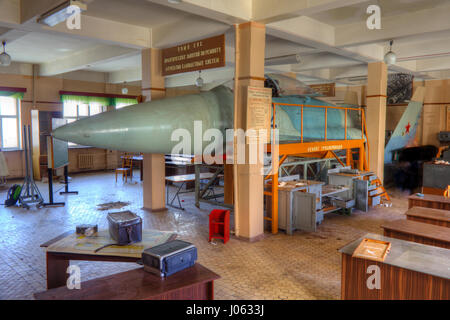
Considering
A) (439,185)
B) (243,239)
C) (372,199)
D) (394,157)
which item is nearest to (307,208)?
(243,239)

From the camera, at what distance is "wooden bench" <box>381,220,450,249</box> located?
13.1 feet

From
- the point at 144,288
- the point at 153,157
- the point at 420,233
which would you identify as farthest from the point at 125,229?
the point at 153,157

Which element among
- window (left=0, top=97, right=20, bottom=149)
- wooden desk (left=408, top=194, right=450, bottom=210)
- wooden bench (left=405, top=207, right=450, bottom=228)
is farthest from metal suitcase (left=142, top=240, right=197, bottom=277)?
window (left=0, top=97, right=20, bottom=149)

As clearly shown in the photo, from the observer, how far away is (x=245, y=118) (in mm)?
6117

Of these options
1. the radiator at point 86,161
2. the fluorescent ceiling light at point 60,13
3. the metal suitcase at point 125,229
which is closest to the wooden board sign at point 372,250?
the metal suitcase at point 125,229

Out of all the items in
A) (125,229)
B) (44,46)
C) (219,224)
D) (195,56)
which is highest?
(44,46)

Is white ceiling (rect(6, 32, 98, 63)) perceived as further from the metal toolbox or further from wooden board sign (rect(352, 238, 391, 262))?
wooden board sign (rect(352, 238, 391, 262))

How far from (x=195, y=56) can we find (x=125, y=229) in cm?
409

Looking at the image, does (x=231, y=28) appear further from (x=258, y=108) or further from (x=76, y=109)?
(x=76, y=109)

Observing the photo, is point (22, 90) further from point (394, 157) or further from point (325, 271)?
point (394, 157)

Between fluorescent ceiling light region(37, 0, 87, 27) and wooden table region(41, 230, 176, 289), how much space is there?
111 inches

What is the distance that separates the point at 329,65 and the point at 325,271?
25.4 feet

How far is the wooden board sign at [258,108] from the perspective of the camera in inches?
237

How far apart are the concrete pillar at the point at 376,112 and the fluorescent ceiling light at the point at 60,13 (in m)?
7.97
